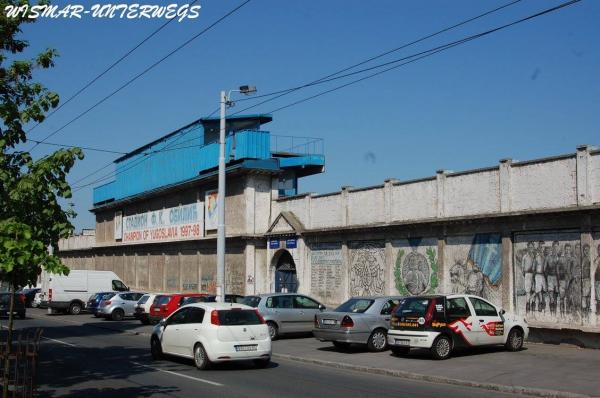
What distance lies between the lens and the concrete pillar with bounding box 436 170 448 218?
25.7 m

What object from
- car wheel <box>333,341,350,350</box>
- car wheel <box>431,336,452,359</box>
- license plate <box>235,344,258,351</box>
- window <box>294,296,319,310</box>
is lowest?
car wheel <box>333,341,350,350</box>

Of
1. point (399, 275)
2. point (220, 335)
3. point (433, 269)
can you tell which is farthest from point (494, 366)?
point (399, 275)

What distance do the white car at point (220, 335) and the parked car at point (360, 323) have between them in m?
3.26

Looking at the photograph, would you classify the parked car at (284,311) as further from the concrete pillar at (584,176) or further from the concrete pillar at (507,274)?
the concrete pillar at (584,176)

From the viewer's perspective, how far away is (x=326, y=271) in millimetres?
31562

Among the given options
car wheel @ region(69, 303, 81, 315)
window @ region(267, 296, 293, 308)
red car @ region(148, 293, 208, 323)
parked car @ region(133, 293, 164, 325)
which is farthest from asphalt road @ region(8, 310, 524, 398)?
car wheel @ region(69, 303, 81, 315)

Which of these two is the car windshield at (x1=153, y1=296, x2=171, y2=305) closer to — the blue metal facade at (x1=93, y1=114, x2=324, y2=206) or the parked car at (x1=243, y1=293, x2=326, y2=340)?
the parked car at (x1=243, y1=293, x2=326, y2=340)

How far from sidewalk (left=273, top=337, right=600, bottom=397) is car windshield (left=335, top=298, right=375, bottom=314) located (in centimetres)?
119

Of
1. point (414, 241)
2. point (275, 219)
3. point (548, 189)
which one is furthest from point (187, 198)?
point (548, 189)

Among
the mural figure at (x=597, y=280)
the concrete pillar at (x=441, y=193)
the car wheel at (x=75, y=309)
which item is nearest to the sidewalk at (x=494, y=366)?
the mural figure at (x=597, y=280)

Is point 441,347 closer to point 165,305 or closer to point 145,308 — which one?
point 165,305

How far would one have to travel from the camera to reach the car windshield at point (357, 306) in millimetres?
20375

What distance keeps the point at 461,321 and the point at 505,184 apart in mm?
6631

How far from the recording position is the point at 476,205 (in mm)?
24359
